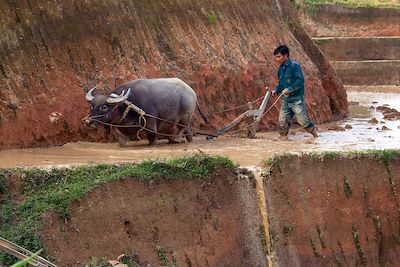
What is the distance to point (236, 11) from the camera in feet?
56.2

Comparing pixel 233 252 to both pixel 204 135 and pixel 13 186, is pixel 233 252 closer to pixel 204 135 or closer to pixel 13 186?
pixel 13 186

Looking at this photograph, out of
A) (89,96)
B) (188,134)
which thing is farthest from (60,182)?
(188,134)

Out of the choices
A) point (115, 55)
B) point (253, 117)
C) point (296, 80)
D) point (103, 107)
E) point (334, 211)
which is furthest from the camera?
point (253, 117)

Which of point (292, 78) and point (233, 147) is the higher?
point (292, 78)

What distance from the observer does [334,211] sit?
1074 centimetres

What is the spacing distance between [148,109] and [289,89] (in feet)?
8.32

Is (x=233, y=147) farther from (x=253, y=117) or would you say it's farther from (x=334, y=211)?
(x=334, y=211)

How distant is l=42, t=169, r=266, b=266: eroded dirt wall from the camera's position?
8.90 m

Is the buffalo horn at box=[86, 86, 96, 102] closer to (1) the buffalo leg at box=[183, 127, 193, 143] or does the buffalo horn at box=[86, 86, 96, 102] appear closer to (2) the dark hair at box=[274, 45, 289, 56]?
(1) the buffalo leg at box=[183, 127, 193, 143]

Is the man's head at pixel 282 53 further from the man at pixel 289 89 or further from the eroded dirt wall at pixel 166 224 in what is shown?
the eroded dirt wall at pixel 166 224

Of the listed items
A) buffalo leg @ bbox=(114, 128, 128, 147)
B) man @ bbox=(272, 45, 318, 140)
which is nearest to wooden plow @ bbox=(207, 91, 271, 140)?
man @ bbox=(272, 45, 318, 140)

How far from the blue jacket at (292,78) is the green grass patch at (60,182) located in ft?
11.3

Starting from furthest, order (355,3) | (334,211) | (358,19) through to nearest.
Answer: (355,3) → (358,19) → (334,211)

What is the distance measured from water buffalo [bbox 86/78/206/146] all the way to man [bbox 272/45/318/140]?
1567mm
